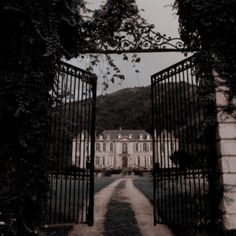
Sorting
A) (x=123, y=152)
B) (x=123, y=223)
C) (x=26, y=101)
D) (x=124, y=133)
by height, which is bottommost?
(x=123, y=223)

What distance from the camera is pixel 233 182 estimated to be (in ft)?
18.2

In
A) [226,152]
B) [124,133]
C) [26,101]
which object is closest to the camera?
[26,101]

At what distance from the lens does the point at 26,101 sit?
15.6 feet

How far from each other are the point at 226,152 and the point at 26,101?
331 cm

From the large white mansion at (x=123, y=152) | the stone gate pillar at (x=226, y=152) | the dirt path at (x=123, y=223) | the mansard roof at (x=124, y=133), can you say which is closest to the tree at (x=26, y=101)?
the dirt path at (x=123, y=223)

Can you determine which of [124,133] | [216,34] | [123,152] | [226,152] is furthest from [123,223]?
[124,133]

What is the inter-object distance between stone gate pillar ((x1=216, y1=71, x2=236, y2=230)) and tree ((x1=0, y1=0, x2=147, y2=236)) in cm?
284

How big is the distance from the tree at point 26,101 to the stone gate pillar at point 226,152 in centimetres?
284

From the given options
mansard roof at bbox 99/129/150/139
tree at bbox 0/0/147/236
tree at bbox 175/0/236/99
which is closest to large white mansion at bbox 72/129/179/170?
mansard roof at bbox 99/129/150/139

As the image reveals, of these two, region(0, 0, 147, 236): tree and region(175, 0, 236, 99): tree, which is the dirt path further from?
region(175, 0, 236, 99): tree

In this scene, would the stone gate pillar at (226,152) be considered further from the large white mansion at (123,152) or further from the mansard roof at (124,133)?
the mansard roof at (124,133)

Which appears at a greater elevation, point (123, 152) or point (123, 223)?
point (123, 152)

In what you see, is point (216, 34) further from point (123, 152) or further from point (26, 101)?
point (123, 152)

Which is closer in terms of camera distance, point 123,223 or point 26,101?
point 26,101
